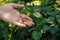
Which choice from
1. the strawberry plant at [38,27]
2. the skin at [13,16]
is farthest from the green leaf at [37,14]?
the skin at [13,16]

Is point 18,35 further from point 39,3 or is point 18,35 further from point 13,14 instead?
point 39,3

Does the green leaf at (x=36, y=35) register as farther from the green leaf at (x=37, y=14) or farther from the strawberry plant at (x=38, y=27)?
the green leaf at (x=37, y=14)

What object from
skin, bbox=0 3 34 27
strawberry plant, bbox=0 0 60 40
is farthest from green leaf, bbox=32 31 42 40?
skin, bbox=0 3 34 27

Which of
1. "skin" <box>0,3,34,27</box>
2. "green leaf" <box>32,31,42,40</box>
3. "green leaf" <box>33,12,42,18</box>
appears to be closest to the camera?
"skin" <box>0,3,34,27</box>

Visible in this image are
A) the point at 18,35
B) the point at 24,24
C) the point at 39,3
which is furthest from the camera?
the point at 39,3

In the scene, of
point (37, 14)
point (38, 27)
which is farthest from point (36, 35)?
point (37, 14)

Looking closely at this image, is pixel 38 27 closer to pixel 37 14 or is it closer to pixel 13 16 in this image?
pixel 37 14

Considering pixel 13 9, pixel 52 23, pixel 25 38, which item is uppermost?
pixel 13 9

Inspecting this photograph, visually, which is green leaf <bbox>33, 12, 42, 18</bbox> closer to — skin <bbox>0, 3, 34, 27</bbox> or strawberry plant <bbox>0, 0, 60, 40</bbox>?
strawberry plant <bbox>0, 0, 60, 40</bbox>

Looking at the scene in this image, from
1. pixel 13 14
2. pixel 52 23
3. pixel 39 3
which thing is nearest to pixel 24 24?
pixel 13 14
